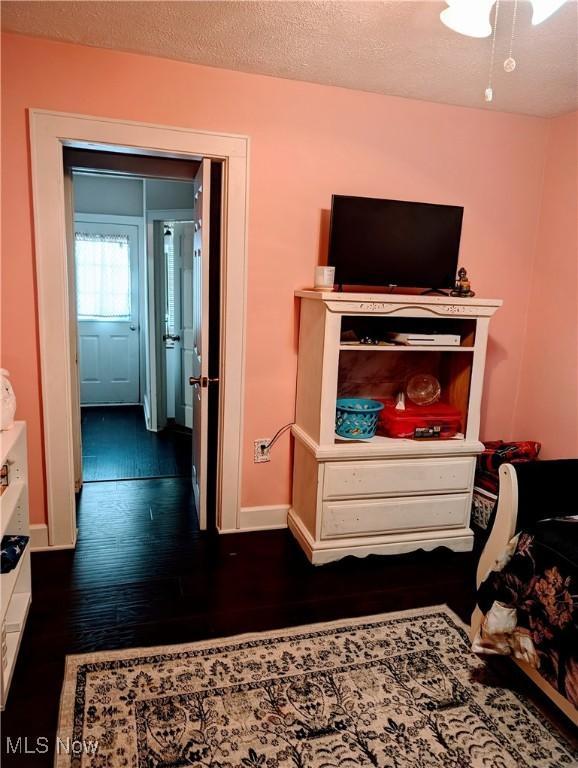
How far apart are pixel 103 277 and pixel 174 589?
4322mm

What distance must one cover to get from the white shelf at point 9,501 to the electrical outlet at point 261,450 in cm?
126

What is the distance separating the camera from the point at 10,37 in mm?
2404

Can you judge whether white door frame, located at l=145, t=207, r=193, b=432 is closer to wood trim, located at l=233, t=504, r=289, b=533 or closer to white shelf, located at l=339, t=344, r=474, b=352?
wood trim, located at l=233, t=504, r=289, b=533

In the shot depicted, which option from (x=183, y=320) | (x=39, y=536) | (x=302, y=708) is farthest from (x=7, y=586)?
(x=183, y=320)

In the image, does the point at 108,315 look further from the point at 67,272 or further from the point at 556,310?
the point at 556,310

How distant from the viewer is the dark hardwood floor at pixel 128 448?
4020 millimetres

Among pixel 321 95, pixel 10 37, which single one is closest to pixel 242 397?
pixel 321 95

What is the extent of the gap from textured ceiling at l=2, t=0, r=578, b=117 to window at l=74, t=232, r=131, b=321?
11.9 ft

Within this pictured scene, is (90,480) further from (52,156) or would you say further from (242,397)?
(52,156)

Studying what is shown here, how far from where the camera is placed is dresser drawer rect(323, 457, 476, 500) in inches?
108

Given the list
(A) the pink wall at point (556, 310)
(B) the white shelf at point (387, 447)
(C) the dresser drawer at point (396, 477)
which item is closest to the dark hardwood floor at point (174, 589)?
(C) the dresser drawer at point (396, 477)

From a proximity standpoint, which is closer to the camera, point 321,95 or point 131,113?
point 131,113

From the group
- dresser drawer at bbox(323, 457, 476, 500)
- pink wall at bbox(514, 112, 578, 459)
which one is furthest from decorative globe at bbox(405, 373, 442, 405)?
pink wall at bbox(514, 112, 578, 459)

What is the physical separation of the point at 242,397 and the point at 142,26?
1.79m
